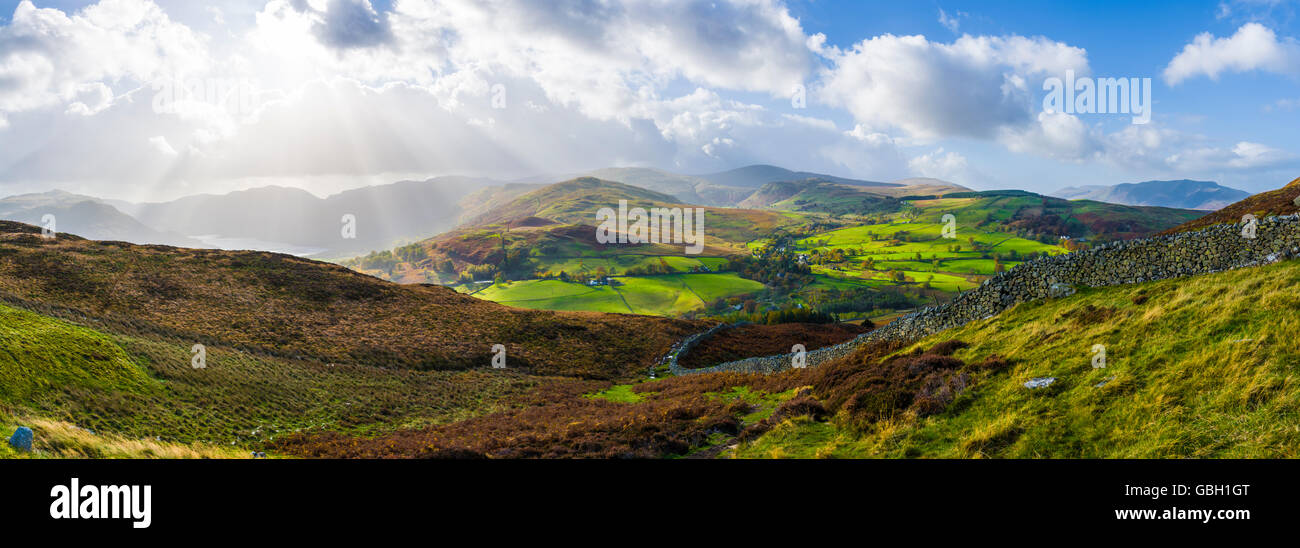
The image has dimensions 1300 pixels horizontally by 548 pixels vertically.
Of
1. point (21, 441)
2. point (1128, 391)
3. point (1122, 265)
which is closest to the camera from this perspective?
point (1128, 391)

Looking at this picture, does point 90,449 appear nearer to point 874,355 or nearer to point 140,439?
point 140,439

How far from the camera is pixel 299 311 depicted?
44312 mm

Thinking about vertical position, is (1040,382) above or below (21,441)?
above

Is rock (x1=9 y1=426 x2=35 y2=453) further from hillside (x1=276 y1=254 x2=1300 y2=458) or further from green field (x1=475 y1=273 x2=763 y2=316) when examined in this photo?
green field (x1=475 y1=273 x2=763 y2=316)

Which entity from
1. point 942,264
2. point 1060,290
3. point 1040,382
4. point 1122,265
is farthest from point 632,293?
point 1040,382

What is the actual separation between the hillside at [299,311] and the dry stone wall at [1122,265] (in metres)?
27.7

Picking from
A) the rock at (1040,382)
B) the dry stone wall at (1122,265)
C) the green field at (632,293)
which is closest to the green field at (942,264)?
the green field at (632,293)

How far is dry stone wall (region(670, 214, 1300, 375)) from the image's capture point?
15.3 metres

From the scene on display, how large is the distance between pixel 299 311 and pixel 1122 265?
5550cm

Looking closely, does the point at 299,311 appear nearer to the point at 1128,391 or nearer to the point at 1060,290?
the point at 1128,391

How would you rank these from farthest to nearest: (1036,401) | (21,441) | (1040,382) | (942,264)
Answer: (942,264)
(1040,382)
(1036,401)
(21,441)

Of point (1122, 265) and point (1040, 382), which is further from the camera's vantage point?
point (1122, 265)
